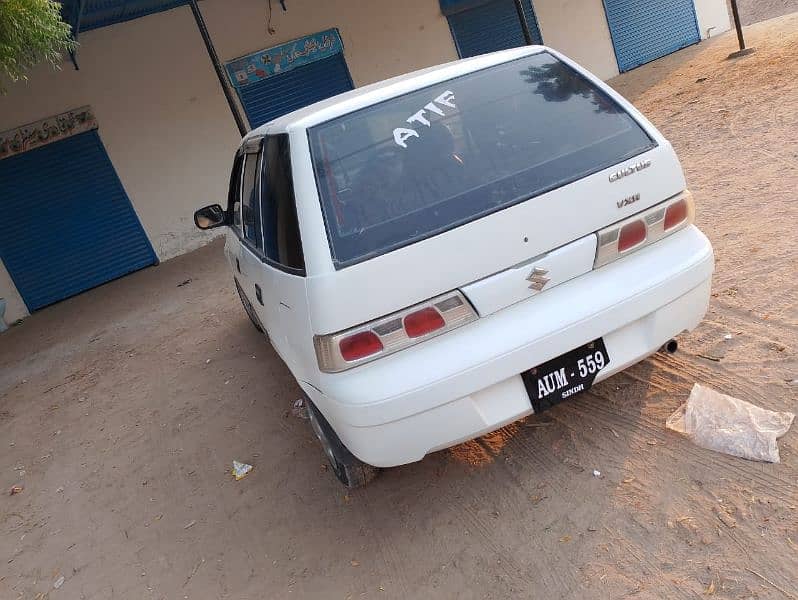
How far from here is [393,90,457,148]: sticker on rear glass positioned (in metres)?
2.80

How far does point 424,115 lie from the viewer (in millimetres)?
2869

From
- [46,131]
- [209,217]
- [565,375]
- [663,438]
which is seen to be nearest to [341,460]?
[565,375]

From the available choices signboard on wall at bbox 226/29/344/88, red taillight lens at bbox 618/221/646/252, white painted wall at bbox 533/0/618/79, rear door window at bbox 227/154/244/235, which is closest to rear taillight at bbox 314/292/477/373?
red taillight lens at bbox 618/221/646/252

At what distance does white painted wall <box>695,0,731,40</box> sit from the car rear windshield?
46.0 feet

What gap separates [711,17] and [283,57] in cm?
981

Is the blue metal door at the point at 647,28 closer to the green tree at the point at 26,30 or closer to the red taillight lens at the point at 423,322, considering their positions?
the green tree at the point at 26,30

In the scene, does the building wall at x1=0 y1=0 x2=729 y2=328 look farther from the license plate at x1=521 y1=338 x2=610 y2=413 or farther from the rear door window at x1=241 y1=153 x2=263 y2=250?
the license plate at x1=521 y1=338 x2=610 y2=413

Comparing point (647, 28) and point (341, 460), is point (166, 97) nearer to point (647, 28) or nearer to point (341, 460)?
point (341, 460)

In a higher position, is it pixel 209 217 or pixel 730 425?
pixel 209 217

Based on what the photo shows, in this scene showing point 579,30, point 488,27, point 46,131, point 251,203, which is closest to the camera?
point 251,203

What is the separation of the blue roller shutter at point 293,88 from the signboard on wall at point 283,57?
115 mm

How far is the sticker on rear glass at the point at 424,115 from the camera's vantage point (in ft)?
9.19

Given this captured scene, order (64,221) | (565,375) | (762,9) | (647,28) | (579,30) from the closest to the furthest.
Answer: (565,375) → (64,221) → (579,30) → (647,28) → (762,9)

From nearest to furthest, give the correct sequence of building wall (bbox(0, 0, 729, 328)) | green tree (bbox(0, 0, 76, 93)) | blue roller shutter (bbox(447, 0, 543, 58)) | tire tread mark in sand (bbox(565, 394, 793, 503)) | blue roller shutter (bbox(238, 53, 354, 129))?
1. tire tread mark in sand (bbox(565, 394, 793, 503))
2. green tree (bbox(0, 0, 76, 93))
3. building wall (bbox(0, 0, 729, 328))
4. blue roller shutter (bbox(238, 53, 354, 129))
5. blue roller shutter (bbox(447, 0, 543, 58))
